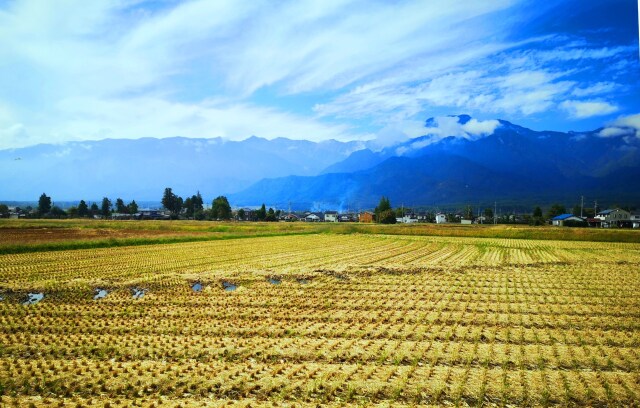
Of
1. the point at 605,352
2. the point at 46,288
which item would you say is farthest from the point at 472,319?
the point at 46,288

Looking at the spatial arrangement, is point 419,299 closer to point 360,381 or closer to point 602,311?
point 602,311

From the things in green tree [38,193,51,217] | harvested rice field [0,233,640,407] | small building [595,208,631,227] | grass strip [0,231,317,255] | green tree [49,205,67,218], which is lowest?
harvested rice field [0,233,640,407]

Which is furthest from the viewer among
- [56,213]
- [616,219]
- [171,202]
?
[171,202]

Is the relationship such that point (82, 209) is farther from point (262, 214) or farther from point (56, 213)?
point (262, 214)

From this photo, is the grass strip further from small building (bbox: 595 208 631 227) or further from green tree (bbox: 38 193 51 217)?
small building (bbox: 595 208 631 227)

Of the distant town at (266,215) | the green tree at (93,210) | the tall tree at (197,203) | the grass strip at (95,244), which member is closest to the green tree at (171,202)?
the distant town at (266,215)

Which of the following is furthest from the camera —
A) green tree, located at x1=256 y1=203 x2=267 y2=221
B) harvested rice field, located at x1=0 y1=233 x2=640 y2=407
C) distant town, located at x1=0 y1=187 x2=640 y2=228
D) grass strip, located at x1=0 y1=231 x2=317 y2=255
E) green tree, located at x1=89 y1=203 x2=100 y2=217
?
green tree, located at x1=89 y1=203 x2=100 y2=217

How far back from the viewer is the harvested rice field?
6.86m

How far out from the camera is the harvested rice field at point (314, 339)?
686 centimetres

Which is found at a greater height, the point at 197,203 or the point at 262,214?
the point at 197,203

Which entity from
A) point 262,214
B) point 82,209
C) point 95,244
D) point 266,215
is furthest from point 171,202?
point 95,244

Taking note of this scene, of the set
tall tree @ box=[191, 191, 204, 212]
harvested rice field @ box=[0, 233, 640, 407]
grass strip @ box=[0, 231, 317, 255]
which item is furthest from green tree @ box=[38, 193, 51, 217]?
harvested rice field @ box=[0, 233, 640, 407]

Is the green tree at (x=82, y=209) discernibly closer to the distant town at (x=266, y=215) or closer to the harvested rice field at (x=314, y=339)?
the distant town at (x=266, y=215)

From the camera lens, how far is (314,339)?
977 cm
